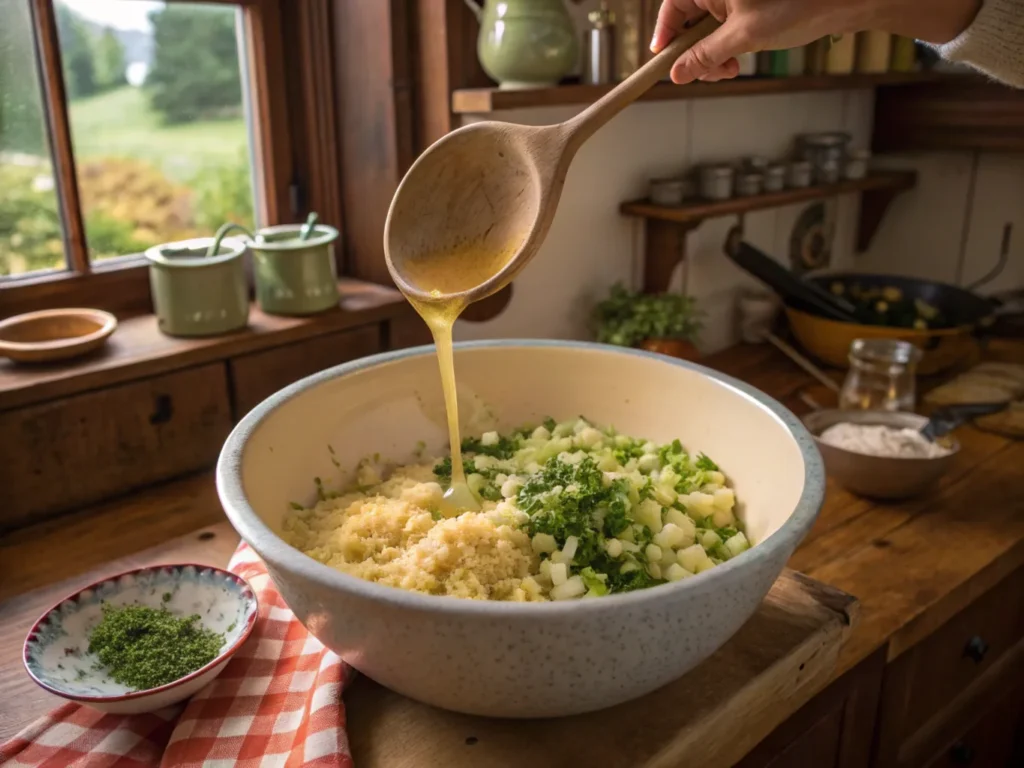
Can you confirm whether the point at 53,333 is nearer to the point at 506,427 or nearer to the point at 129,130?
the point at 129,130

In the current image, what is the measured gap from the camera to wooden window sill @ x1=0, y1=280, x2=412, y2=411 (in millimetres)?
1150

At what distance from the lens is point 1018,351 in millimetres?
1942

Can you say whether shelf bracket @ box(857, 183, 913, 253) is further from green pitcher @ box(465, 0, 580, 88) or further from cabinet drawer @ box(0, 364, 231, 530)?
cabinet drawer @ box(0, 364, 231, 530)

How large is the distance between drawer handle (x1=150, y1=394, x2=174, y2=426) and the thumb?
0.81 metres

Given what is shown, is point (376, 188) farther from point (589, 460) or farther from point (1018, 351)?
point (1018, 351)

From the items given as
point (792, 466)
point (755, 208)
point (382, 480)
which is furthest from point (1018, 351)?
point (382, 480)

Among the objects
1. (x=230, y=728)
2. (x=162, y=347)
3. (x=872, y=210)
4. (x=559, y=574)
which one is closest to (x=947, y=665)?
(x=559, y=574)

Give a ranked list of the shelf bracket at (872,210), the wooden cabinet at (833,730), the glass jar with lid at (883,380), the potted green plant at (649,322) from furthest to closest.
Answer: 1. the shelf bracket at (872,210)
2. the potted green plant at (649,322)
3. the glass jar with lid at (883,380)
4. the wooden cabinet at (833,730)

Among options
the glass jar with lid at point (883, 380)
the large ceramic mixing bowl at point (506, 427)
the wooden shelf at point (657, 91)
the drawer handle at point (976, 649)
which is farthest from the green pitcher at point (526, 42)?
the drawer handle at point (976, 649)

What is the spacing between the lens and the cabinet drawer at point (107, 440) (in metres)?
1.15

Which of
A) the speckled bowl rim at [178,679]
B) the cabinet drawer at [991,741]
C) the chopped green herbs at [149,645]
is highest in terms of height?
the speckled bowl rim at [178,679]

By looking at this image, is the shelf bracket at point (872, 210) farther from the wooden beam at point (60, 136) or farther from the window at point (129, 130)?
the wooden beam at point (60, 136)

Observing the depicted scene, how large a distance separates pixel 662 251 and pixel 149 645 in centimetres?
128

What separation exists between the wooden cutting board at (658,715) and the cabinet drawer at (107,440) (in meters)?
0.28
